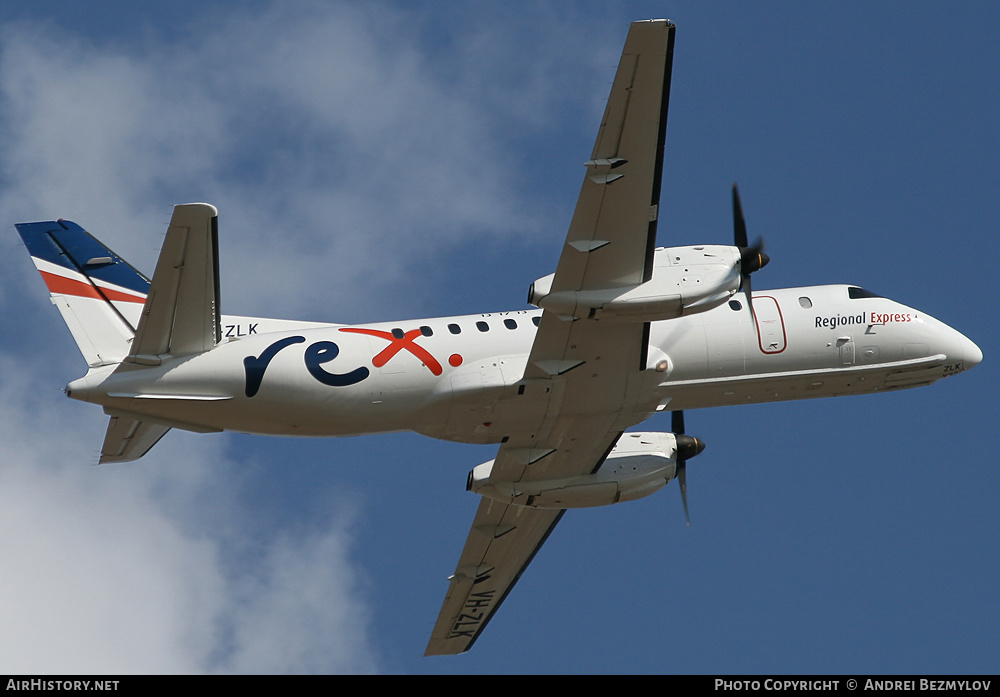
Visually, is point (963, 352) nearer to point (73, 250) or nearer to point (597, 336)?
point (597, 336)

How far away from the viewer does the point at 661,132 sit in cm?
2116

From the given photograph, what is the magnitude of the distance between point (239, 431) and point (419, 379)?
3.93 meters

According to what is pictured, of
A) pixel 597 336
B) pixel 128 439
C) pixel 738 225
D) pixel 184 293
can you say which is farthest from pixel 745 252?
pixel 128 439

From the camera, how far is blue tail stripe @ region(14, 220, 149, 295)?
82.8 ft

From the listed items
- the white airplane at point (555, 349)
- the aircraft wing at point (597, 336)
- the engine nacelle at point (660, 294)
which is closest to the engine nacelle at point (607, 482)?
the white airplane at point (555, 349)

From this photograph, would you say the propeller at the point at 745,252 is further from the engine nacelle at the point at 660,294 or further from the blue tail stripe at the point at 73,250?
the blue tail stripe at the point at 73,250

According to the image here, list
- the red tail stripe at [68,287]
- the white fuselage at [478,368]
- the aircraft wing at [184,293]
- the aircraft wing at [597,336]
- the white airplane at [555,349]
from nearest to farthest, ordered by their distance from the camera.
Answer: the aircraft wing at [597,336]
the aircraft wing at [184,293]
the white airplane at [555,349]
the white fuselage at [478,368]
the red tail stripe at [68,287]

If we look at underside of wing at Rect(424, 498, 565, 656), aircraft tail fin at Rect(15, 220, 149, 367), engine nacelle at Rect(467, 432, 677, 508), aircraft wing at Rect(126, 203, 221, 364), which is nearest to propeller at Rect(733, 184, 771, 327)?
engine nacelle at Rect(467, 432, 677, 508)

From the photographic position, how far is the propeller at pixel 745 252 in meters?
24.8

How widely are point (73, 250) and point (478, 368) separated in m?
9.42

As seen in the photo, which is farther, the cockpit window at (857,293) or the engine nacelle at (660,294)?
the cockpit window at (857,293)

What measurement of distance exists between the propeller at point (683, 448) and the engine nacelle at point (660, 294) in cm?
690

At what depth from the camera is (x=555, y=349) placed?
78.0 ft
